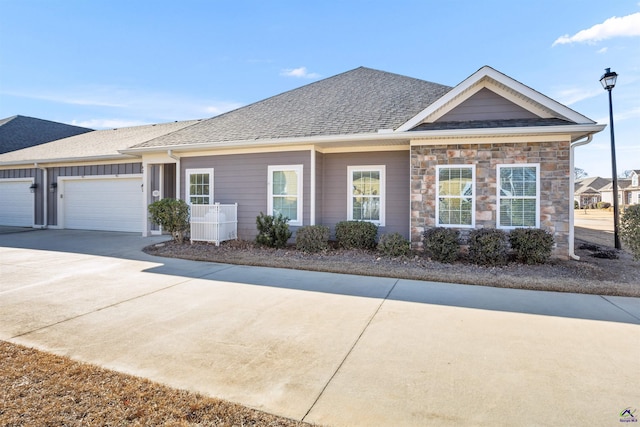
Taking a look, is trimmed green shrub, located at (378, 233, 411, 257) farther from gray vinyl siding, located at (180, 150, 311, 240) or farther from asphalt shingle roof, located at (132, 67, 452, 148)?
asphalt shingle roof, located at (132, 67, 452, 148)

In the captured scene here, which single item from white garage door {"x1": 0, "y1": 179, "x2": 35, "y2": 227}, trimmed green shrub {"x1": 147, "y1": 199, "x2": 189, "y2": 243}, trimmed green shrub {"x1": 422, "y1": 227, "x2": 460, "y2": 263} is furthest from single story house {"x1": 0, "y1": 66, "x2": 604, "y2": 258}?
white garage door {"x1": 0, "y1": 179, "x2": 35, "y2": 227}

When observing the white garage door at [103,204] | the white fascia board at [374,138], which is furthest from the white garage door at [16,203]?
the white fascia board at [374,138]

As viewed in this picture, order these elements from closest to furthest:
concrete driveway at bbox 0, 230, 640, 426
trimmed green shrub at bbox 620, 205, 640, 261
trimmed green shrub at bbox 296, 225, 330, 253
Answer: concrete driveway at bbox 0, 230, 640, 426
trimmed green shrub at bbox 620, 205, 640, 261
trimmed green shrub at bbox 296, 225, 330, 253

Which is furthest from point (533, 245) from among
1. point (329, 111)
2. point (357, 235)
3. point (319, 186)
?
point (329, 111)

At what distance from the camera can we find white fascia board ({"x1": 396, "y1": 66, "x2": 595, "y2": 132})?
747cm

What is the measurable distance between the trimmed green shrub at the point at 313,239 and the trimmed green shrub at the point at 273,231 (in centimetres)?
60

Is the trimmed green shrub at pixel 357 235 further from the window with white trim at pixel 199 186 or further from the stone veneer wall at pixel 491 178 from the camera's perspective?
the window with white trim at pixel 199 186

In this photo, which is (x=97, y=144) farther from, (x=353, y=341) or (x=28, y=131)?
(x=353, y=341)

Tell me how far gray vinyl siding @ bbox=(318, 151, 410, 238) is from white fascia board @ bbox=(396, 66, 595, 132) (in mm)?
1363

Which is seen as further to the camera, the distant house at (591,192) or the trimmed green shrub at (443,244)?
the distant house at (591,192)

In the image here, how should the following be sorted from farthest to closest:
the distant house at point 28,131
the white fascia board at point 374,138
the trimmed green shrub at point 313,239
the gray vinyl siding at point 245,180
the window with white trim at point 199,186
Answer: the distant house at point 28,131, the window with white trim at point 199,186, the gray vinyl siding at point 245,180, the trimmed green shrub at point 313,239, the white fascia board at point 374,138

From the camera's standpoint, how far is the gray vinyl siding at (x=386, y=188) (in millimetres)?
9469

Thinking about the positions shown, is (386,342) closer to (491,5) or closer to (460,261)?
(460,261)

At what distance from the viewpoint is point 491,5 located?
9.52 meters
